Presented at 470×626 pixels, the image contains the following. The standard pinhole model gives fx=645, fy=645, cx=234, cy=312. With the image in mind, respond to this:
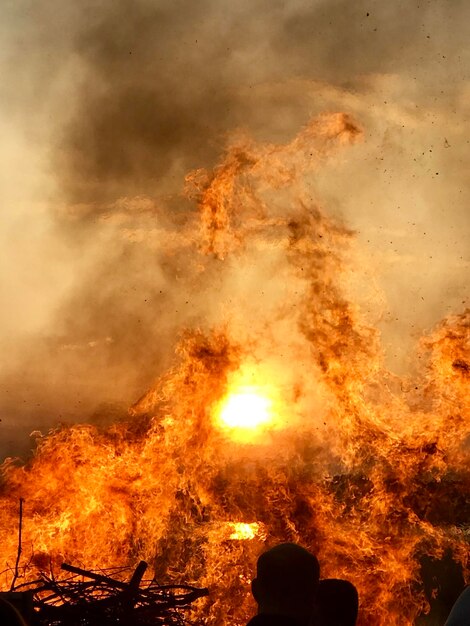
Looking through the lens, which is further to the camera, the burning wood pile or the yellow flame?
the yellow flame

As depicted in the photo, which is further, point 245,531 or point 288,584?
point 245,531

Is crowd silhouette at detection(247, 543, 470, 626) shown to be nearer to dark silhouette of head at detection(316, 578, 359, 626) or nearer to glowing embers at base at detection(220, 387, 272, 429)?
dark silhouette of head at detection(316, 578, 359, 626)

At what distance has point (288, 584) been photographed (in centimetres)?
425

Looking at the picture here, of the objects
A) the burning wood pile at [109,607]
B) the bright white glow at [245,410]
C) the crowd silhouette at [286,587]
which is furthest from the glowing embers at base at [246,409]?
the crowd silhouette at [286,587]

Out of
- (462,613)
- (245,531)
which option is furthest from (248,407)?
(462,613)

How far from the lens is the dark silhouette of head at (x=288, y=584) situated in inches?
167

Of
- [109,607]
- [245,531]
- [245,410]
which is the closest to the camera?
[109,607]

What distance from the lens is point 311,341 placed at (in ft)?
49.6

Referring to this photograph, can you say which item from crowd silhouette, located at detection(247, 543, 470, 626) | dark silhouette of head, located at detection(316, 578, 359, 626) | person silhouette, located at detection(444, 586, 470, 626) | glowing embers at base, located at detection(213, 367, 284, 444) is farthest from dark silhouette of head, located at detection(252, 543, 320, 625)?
glowing embers at base, located at detection(213, 367, 284, 444)

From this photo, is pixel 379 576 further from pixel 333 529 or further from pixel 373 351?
pixel 373 351

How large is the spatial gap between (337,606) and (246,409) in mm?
12022

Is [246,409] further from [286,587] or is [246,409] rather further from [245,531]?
[286,587]

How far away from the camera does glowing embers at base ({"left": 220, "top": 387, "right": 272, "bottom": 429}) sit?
51.1 ft

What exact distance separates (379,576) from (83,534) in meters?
6.35
